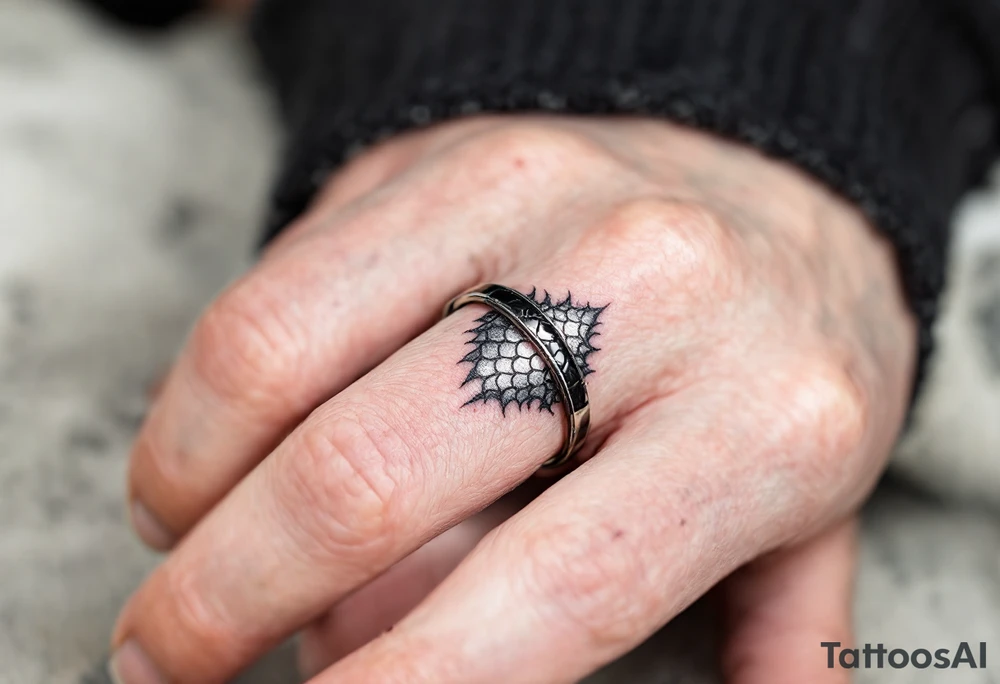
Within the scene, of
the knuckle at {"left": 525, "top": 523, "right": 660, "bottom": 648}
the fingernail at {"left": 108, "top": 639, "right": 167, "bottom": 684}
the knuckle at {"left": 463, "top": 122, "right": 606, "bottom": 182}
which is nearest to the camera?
the knuckle at {"left": 525, "top": 523, "right": 660, "bottom": 648}

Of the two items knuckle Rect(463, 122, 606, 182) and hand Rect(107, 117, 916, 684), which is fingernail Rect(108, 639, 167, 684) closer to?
hand Rect(107, 117, 916, 684)

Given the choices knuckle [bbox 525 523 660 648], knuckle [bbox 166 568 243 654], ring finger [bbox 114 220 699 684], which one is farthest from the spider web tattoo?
knuckle [bbox 166 568 243 654]

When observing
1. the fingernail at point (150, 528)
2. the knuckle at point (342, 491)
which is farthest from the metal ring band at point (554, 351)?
the fingernail at point (150, 528)

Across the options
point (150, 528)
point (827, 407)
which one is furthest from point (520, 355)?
point (150, 528)

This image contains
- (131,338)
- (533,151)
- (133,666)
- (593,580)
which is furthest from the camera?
(131,338)

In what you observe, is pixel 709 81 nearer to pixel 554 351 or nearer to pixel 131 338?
pixel 554 351

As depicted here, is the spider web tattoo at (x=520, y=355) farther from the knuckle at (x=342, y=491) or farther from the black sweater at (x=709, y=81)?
the black sweater at (x=709, y=81)

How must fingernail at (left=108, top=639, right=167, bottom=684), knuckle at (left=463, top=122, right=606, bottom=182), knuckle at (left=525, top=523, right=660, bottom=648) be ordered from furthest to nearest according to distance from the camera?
knuckle at (left=463, top=122, right=606, bottom=182) → fingernail at (left=108, top=639, right=167, bottom=684) → knuckle at (left=525, top=523, right=660, bottom=648)

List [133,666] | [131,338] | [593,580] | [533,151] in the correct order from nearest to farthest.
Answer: [593,580] < [133,666] < [533,151] < [131,338]
